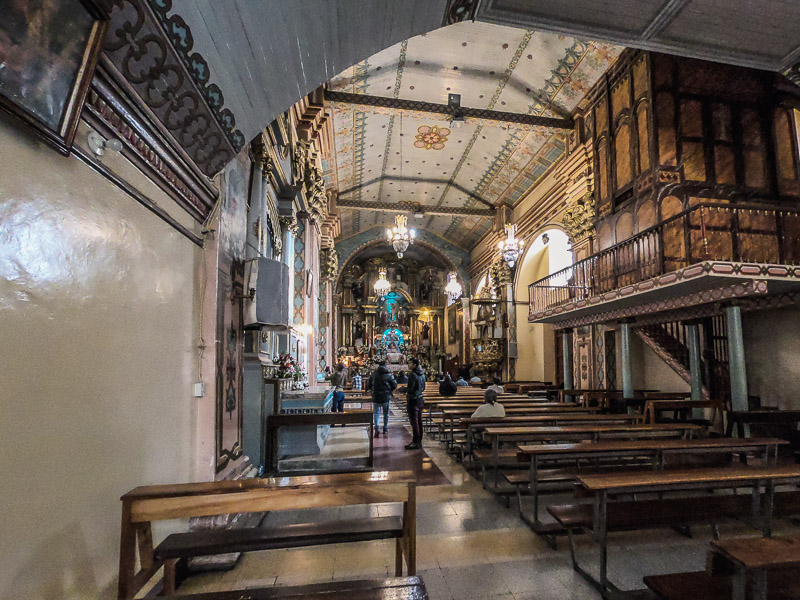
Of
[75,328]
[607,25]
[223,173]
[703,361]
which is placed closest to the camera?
[75,328]

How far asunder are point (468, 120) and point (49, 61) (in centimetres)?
951

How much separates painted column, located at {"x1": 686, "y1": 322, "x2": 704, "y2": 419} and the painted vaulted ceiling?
18.4ft

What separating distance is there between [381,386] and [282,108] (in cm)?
540

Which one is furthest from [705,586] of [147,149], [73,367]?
[147,149]

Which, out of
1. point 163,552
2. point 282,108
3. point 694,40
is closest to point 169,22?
point 282,108

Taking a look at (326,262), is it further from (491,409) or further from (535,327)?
(491,409)

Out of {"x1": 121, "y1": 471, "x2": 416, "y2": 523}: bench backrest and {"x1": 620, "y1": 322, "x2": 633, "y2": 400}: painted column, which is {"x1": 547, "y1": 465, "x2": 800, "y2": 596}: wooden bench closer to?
{"x1": 121, "y1": 471, "x2": 416, "y2": 523}: bench backrest

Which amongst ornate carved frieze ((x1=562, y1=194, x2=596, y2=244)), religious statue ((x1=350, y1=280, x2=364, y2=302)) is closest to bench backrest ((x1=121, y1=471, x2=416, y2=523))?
ornate carved frieze ((x1=562, y1=194, x2=596, y2=244))

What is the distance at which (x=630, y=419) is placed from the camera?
5.66 metres

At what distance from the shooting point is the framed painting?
1427mm

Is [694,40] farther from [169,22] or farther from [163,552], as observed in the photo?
[163,552]

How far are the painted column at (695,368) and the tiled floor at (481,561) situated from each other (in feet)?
17.7

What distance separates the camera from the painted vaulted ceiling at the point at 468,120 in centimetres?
899

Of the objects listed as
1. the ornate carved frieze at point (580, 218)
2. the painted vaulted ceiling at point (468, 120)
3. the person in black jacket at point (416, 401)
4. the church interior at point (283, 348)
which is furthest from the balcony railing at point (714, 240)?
the person in black jacket at point (416, 401)
